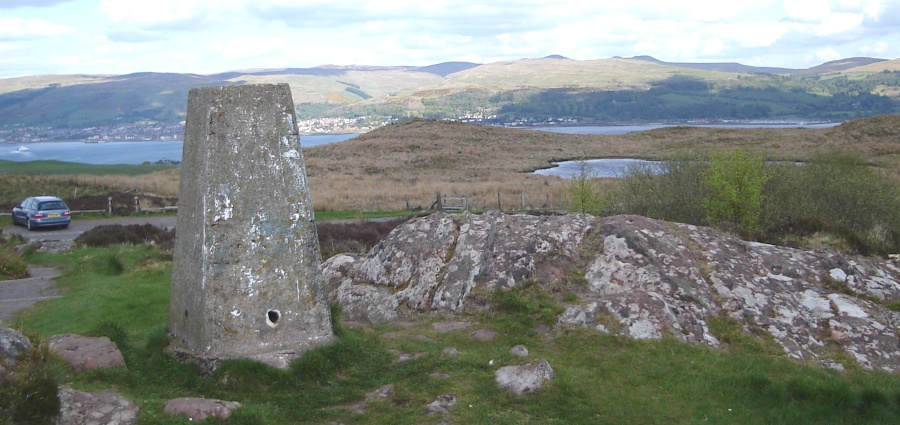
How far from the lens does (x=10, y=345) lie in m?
6.57

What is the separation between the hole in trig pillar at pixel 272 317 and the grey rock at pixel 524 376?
286cm

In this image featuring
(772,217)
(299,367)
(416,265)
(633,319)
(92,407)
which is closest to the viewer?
(92,407)

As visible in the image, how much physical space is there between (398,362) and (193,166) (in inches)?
147

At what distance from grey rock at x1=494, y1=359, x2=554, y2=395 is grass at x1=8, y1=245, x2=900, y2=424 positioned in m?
0.11

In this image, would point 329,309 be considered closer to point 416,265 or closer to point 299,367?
point 299,367

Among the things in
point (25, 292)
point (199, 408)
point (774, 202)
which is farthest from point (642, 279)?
point (25, 292)

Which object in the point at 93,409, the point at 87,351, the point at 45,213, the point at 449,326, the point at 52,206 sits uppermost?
the point at 93,409

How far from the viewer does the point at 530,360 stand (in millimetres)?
8734

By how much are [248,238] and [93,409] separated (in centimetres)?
285

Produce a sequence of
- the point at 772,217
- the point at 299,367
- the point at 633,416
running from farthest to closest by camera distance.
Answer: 1. the point at 772,217
2. the point at 299,367
3. the point at 633,416

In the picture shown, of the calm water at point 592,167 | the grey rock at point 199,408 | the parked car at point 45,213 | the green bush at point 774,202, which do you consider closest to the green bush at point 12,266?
the parked car at point 45,213

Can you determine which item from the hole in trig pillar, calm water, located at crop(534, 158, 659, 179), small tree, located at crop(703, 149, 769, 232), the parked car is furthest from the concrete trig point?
calm water, located at crop(534, 158, 659, 179)

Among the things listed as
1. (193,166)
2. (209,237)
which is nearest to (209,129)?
(193,166)

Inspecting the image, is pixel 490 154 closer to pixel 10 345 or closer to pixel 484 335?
pixel 484 335
